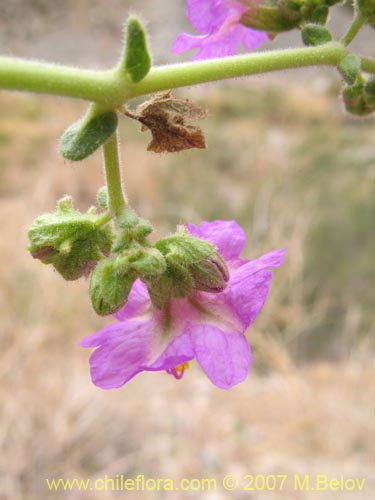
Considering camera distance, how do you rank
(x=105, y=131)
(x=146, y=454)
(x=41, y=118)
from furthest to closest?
(x=41, y=118) < (x=146, y=454) < (x=105, y=131)

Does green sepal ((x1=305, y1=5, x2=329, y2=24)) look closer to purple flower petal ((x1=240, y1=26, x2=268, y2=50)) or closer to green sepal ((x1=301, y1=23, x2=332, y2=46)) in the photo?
green sepal ((x1=301, y1=23, x2=332, y2=46))

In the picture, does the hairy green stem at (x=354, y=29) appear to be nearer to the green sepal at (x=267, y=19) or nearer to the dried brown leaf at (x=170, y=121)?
the green sepal at (x=267, y=19)

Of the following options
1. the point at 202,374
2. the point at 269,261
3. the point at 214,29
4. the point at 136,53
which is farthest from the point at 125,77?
the point at 202,374

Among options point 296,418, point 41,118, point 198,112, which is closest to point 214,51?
A: point 198,112

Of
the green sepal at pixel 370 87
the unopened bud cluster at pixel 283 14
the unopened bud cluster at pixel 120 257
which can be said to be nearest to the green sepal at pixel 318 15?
the unopened bud cluster at pixel 283 14

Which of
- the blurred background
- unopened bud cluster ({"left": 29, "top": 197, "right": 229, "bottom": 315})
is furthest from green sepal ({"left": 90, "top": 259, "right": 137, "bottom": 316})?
the blurred background

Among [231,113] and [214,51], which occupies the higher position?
[214,51]

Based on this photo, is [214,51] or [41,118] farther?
[41,118]

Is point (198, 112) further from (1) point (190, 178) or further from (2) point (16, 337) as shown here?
(1) point (190, 178)
